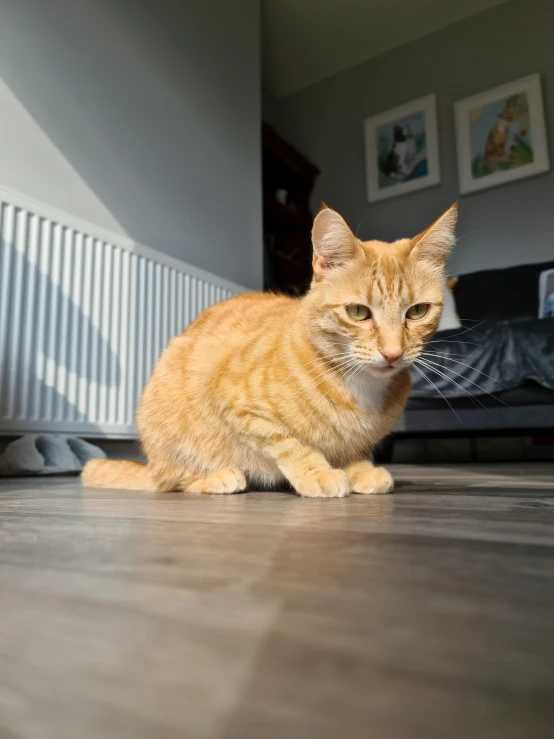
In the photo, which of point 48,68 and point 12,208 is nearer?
point 12,208

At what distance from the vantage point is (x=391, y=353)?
0.88 m

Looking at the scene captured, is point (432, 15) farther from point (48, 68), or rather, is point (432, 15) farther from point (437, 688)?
point (437, 688)

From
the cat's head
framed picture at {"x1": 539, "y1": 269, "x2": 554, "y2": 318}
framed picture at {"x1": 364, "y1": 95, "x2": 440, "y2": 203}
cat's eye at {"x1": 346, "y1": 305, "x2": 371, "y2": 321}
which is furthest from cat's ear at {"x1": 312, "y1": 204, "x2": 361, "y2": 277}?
framed picture at {"x1": 364, "y1": 95, "x2": 440, "y2": 203}

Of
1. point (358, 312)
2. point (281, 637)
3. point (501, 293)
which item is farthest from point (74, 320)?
point (501, 293)

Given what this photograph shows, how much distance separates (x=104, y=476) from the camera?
1235 mm

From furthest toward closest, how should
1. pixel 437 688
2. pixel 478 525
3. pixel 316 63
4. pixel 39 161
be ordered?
pixel 316 63
pixel 39 161
pixel 478 525
pixel 437 688

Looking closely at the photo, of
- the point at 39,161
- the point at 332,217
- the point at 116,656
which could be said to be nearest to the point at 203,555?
the point at 116,656

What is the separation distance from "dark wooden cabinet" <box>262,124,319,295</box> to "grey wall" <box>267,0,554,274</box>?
0.21m

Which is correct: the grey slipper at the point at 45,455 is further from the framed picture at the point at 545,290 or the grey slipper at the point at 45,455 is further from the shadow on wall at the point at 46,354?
the framed picture at the point at 545,290

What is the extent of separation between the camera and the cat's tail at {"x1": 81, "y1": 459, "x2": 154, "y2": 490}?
118cm

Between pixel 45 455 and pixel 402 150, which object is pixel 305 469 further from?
pixel 402 150

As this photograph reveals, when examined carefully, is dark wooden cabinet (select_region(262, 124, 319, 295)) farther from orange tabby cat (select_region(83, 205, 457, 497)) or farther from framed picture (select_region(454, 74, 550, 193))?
orange tabby cat (select_region(83, 205, 457, 497))

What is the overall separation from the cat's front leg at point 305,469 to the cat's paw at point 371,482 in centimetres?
5

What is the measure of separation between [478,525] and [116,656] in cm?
38
